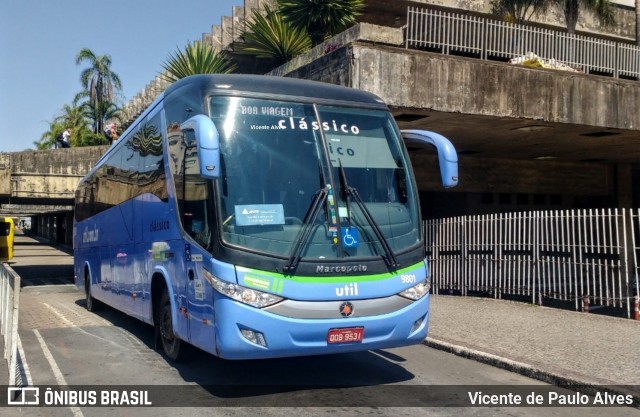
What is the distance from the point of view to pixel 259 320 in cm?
621

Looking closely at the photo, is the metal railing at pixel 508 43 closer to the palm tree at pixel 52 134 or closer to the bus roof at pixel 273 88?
the bus roof at pixel 273 88

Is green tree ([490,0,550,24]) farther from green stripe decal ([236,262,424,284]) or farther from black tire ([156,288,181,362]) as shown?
green stripe decal ([236,262,424,284])

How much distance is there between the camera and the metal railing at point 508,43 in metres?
15.2

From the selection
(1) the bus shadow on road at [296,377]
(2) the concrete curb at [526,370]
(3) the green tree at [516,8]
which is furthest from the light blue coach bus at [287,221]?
(3) the green tree at [516,8]

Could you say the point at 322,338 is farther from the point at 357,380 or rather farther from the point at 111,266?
the point at 111,266

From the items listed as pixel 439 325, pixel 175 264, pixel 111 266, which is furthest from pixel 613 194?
pixel 175 264

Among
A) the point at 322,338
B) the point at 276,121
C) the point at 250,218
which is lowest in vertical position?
the point at 322,338

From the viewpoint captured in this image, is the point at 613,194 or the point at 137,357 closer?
the point at 137,357

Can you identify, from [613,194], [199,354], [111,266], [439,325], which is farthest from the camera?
[613,194]

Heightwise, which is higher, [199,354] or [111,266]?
[111,266]

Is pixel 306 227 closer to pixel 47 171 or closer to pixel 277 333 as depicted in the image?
pixel 277 333

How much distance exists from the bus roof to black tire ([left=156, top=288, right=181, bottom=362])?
272cm

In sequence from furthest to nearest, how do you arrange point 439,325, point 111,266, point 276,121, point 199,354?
point 111,266, point 439,325, point 199,354, point 276,121

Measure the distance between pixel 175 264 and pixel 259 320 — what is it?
1866 millimetres
